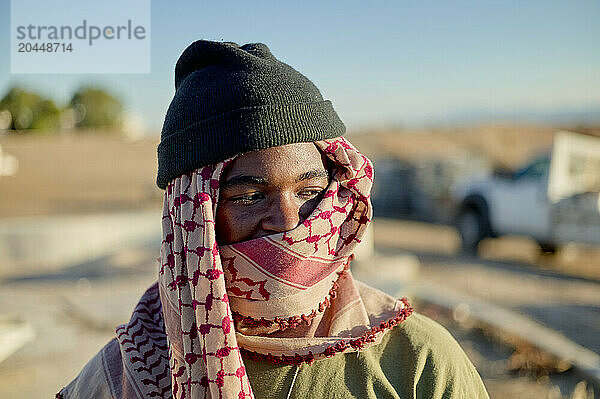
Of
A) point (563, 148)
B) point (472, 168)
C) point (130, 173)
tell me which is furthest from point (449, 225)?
point (130, 173)

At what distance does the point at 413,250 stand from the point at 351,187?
11396 mm

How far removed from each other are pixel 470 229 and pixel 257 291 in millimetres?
11494

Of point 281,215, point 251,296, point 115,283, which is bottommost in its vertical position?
point 115,283

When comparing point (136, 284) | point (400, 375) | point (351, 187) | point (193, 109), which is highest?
point (193, 109)

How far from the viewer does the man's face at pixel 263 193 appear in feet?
5.87

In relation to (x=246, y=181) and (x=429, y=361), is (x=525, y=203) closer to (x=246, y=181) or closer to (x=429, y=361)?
(x=429, y=361)

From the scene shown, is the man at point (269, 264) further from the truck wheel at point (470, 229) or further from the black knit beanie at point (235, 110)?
the truck wheel at point (470, 229)

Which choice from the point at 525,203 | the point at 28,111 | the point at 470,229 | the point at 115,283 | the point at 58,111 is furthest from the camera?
the point at 58,111

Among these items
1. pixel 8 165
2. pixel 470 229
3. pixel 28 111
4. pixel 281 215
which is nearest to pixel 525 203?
pixel 470 229

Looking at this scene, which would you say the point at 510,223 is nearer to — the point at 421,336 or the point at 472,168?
the point at 472,168

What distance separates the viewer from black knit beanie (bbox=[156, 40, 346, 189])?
1.80 meters

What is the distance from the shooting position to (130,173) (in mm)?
33750

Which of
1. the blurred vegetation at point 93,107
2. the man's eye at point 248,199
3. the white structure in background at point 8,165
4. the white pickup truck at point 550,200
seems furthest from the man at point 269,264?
the blurred vegetation at point 93,107

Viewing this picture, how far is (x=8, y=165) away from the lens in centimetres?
3125
